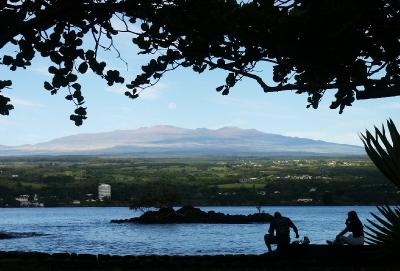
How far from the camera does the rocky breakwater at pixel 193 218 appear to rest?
5517 inches

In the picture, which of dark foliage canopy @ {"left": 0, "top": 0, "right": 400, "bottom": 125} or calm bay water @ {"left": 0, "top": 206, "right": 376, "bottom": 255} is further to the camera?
calm bay water @ {"left": 0, "top": 206, "right": 376, "bottom": 255}

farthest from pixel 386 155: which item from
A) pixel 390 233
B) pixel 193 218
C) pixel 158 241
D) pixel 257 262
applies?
pixel 193 218

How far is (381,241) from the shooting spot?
10047 millimetres

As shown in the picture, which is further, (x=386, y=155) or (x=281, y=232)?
(x=281, y=232)

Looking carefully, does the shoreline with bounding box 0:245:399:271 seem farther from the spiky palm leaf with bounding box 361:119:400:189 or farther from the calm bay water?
the calm bay water

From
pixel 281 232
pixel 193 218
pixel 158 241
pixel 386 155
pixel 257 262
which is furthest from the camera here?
pixel 193 218

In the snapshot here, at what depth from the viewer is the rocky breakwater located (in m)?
140

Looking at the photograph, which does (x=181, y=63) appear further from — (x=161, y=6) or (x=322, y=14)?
(x=322, y=14)

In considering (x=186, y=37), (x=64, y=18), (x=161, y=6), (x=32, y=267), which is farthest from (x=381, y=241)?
(x=32, y=267)

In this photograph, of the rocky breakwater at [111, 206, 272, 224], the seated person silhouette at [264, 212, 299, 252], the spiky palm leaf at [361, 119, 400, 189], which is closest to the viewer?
the spiky palm leaf at [361, 119, 400, 189]

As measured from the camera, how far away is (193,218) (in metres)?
143

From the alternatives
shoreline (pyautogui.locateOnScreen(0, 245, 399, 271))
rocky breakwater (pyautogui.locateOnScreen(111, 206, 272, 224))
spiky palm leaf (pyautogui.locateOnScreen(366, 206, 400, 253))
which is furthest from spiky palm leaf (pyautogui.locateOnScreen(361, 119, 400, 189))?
rocky breakwater (pyautogui.locateOnScreen(111, 206, 272, 224))

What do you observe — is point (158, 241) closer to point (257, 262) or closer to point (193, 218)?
point (193, 218)

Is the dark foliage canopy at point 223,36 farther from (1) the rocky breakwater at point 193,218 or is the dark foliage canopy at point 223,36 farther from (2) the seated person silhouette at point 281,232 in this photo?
(1) the rocky breakwater at point 193,218
